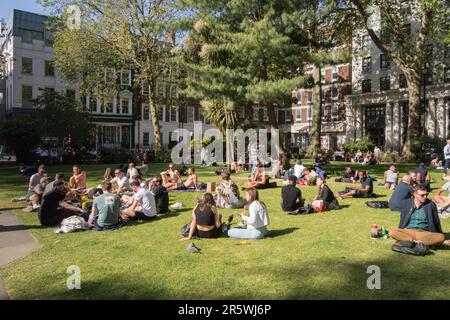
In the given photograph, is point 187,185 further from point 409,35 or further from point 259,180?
point 409,35

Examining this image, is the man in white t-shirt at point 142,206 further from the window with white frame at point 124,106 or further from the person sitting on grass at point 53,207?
the window with white frame at point 124,106

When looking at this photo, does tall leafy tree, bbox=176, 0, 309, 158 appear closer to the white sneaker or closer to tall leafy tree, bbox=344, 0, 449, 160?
the white sneaker

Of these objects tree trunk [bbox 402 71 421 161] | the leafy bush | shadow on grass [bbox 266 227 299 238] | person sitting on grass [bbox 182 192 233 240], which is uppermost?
tree trunk [bbox 402 71 421 161]

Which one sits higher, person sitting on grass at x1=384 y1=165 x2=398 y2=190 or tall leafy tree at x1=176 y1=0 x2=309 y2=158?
tall leafy tree at x1=176 y1=0 x2=309 y2=158

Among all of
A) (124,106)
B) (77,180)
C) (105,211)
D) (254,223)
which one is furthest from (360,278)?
(124,106)

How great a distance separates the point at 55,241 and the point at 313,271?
19.3 ft

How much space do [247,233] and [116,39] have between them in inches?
1124

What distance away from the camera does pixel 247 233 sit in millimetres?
9391

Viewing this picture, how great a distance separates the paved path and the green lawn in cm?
25

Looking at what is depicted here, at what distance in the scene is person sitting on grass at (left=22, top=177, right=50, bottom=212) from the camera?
43.7 feet

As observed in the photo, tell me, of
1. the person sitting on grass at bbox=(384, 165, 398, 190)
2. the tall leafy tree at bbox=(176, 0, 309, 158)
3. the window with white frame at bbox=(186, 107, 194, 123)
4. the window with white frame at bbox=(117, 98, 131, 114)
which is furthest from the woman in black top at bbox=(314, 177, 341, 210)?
the window with white frame at bbox=(186, 107, 194, 123)

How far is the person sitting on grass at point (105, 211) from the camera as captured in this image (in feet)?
34.6
